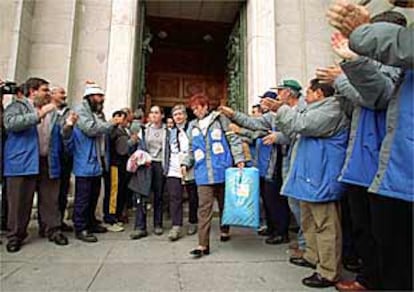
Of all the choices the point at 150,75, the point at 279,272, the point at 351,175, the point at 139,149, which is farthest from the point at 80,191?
the point at 150,75

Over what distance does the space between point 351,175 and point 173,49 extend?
30.6 feet

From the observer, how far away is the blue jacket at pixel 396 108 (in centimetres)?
167

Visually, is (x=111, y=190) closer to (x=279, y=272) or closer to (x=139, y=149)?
(x=139, y=149)

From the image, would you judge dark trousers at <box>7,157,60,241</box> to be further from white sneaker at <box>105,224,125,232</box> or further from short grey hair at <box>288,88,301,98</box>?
short grey hair at <box>288,88,301,98</box>

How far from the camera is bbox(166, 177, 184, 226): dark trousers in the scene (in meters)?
4.59

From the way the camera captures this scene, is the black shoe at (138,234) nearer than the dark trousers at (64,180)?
Yes

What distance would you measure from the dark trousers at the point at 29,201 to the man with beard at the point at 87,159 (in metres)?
0.24

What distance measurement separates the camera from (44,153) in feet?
13.9

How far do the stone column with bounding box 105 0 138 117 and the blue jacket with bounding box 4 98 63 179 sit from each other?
220 cm

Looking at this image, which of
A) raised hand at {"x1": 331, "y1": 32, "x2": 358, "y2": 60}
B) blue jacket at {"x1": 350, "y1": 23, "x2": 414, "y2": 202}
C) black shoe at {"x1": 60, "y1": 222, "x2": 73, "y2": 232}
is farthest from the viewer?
black shoe at {"x1": 60, "y1": 222, "x2": 73, "y2": 232}

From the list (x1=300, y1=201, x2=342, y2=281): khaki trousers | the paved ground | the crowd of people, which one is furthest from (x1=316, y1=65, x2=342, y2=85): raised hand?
the paved ground

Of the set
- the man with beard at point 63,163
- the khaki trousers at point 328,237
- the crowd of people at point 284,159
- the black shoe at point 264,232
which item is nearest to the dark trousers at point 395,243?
the crowd of people at point 284,159

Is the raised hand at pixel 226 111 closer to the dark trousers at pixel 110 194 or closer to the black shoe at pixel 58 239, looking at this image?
the dark trousers at pixel 110 194

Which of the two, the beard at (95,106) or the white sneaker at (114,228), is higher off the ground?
the beard at (95,106)
